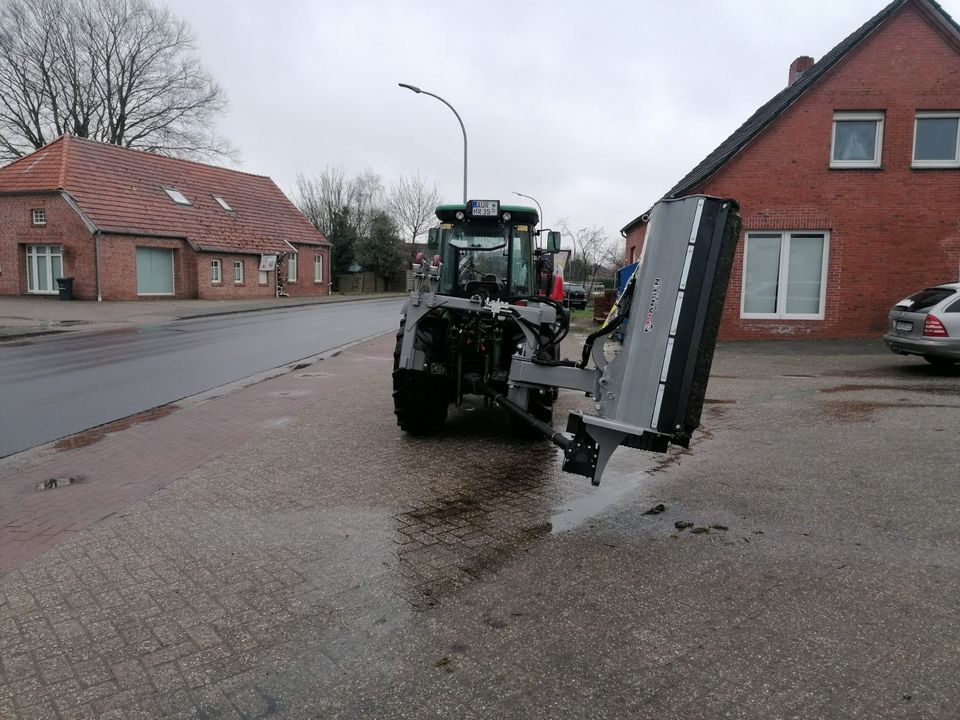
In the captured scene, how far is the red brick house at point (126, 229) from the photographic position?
2830cm

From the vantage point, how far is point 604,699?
9.05 feet

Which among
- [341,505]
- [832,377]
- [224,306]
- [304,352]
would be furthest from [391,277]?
[341,505]

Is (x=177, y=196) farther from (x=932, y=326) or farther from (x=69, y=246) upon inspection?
(x=932, y=326)

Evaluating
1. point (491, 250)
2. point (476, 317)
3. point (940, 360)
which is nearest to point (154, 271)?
point (491, 250)

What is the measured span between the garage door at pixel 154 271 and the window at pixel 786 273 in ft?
82.2

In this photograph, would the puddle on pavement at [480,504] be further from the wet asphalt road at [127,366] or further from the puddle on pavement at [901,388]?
the puddle on pavement at [901,388]

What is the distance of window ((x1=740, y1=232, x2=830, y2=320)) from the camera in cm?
1639

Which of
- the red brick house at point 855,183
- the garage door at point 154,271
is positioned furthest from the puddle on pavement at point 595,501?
the garage door at point 154,271

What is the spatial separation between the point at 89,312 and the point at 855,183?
910 inches

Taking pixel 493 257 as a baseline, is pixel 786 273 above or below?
above

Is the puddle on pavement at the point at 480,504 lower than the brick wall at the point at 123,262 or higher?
lower

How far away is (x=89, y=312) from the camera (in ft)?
76.9

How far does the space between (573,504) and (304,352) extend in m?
11.4

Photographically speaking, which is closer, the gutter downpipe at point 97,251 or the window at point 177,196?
the gutter downpipe at point 97,251
